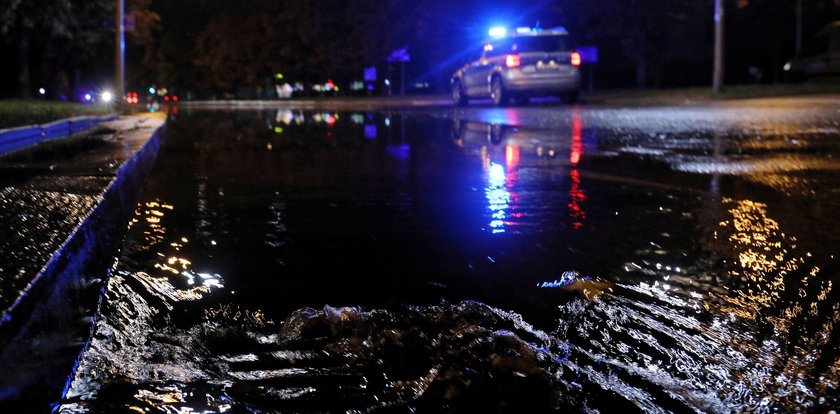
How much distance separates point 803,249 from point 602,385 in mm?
2625

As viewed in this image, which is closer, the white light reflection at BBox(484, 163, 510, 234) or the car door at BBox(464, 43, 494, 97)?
the white light reflection at BBox(484, 163, 510, 234)

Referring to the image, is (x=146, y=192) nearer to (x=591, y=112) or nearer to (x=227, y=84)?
(x=591, y=112)

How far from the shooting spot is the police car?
24328 millimetres

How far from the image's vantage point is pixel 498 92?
25.2 meters

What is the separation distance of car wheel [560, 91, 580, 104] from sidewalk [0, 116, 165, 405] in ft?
63.0

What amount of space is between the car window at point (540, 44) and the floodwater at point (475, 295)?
16.3 metres

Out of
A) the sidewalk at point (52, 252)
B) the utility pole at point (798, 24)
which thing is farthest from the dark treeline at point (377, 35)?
the sidewalk at point (52, 252)

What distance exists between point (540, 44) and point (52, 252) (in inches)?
883

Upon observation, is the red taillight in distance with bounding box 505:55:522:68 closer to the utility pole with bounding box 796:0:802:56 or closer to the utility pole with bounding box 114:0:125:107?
the utility pole with bounding box 114:0:125:107

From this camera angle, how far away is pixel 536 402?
108 inches

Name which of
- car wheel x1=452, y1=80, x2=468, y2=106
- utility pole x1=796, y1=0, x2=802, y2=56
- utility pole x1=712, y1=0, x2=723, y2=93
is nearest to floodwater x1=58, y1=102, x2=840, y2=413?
car wheel x1=452, y1=80, x2=468, y2=106

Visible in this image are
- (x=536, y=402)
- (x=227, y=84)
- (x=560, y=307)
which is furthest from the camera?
(x=227, y=84)

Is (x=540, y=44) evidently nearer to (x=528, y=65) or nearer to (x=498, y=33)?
(x=528, y=65)

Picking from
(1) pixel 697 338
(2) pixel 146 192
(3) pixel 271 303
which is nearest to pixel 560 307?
(1) pixel 697 338
